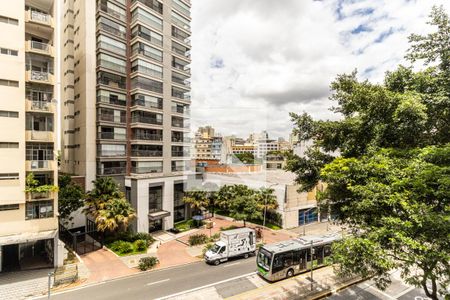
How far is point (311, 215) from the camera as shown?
42688 mm

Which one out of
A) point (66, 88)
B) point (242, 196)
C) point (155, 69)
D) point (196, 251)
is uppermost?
point (155, 69)

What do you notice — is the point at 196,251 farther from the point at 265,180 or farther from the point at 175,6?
the point at 175,6

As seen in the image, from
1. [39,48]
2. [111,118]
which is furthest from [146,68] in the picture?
[39,48]

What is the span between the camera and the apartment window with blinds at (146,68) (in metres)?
35.8

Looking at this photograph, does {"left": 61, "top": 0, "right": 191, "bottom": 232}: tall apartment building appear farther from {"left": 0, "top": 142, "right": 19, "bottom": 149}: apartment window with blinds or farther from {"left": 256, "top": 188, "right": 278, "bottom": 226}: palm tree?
{"left": 0, "top": 142, "right": 19, "bottom": 149}: apartment window with blinds

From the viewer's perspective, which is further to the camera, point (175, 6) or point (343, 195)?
point (175, 6)

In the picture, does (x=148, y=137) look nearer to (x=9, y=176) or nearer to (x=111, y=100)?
(x=111, y=100)

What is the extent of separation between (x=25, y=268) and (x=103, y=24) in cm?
3068

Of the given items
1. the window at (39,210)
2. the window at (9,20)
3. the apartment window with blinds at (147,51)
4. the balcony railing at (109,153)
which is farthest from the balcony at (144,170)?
the window at (9,20)

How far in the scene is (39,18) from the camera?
2342cm

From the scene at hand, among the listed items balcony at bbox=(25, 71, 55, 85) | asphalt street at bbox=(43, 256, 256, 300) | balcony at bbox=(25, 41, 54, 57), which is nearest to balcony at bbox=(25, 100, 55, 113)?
balcony at bbox=(25, 71, 55, 85)

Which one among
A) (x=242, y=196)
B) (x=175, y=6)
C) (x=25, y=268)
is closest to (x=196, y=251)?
(x=242, y=196)

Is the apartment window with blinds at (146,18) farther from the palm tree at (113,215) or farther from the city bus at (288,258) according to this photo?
the city bus at (288,258)

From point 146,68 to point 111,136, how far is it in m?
11.1
